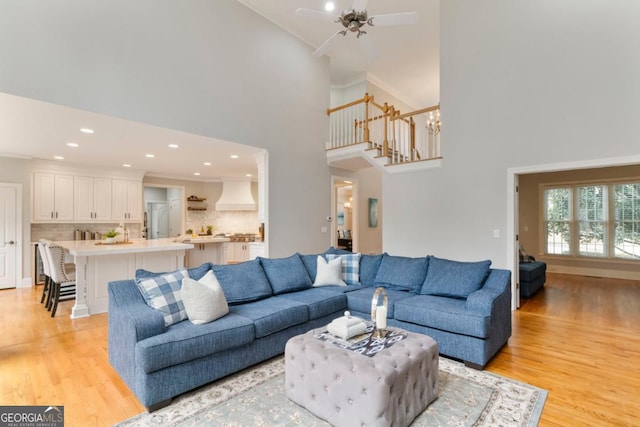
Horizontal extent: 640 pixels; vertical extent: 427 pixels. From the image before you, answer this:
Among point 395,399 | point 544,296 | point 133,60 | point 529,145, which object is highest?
point 133,60

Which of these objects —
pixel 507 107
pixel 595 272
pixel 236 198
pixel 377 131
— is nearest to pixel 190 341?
pixel 507 107

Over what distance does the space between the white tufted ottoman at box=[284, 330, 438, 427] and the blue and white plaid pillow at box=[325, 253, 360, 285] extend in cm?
182

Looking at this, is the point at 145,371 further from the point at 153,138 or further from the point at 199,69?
the point at 199,69

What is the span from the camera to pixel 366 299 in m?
3.43

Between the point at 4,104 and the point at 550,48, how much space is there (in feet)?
22.7

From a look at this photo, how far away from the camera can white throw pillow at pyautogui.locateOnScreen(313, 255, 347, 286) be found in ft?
13.0

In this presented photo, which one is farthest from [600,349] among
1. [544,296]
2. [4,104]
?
[4,104]

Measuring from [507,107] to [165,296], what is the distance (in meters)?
5.27

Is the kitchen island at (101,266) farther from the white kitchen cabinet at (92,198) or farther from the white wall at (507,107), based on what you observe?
the white wall at (507,107)

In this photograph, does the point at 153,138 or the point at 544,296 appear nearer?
the point at 153,138

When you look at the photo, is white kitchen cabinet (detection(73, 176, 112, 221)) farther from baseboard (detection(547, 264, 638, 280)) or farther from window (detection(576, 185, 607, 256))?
window (detection(576, 185, 607, 256))

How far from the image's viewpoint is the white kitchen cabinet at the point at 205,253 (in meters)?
7.47

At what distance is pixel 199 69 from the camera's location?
4.73m
